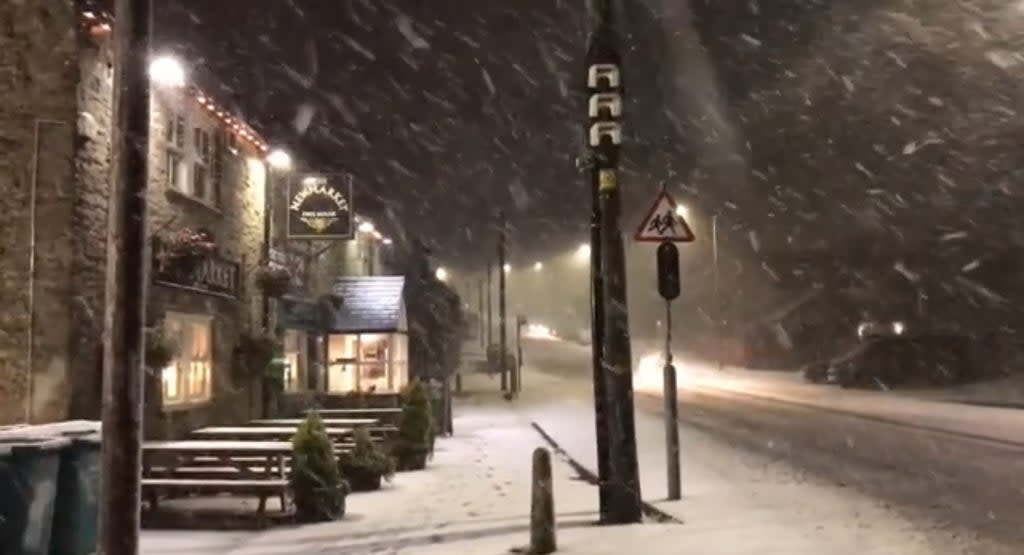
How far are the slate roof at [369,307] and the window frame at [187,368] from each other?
7.34m

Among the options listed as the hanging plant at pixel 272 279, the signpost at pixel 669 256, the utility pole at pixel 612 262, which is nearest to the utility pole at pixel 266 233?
the hanging plant at pixel 272 279

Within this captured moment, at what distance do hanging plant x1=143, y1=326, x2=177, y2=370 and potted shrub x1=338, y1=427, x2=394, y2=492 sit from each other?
2.89 meters

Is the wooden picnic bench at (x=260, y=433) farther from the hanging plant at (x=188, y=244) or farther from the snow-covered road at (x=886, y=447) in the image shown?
the snow-covered road at (x=886, y=447)

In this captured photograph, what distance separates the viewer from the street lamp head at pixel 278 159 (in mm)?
21203

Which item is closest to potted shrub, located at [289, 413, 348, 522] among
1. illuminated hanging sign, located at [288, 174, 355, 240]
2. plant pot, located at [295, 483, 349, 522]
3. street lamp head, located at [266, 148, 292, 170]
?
plant pot, located at [295, 483, 349, 522]

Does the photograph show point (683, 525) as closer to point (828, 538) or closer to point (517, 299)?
point (828, 538)

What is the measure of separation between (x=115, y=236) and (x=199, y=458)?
8298mm

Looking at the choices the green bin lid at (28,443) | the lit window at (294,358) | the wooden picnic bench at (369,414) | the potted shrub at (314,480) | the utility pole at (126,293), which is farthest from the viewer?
the lit window at (294,358)

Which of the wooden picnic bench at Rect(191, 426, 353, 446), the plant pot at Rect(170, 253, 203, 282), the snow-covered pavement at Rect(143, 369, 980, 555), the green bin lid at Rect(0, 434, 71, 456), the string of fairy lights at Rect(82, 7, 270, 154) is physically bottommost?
the snow-covered pavement at Rect(143, 369, 980, 555)

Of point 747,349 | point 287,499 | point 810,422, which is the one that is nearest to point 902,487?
point 287,499

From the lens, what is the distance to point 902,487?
14664 mm

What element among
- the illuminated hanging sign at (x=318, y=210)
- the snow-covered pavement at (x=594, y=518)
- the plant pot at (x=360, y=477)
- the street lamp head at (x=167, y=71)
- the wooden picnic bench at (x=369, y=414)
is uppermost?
the street lamp head at (x=167, y=71)

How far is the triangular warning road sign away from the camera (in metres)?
12.4

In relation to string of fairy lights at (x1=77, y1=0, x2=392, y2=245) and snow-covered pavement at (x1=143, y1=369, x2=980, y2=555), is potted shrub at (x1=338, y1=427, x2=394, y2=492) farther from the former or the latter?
string of fairy lights at (x1=77, y1=0, x2=392, y2=245)
